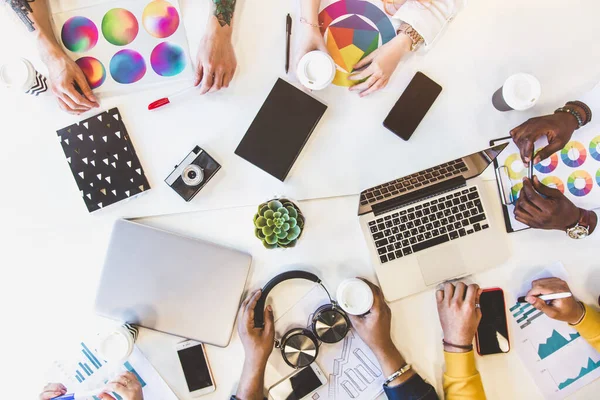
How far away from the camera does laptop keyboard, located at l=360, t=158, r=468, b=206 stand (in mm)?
1085

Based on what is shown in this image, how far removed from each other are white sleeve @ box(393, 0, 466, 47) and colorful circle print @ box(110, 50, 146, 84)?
650 mm

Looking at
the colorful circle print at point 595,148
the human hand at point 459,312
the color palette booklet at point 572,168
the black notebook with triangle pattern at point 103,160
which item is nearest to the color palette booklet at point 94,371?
the black notebook with triangle pattern at point 103,160

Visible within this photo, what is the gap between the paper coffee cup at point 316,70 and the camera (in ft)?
3.32

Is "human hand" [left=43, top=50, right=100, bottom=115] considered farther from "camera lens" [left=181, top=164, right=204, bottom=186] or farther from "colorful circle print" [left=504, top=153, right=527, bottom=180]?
"colorful circle print" [left=504, top=153, right=527, bottom=180]

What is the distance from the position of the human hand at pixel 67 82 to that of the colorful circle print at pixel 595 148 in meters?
1.23

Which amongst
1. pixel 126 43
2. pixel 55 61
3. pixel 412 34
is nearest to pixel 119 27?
pixel 126 43

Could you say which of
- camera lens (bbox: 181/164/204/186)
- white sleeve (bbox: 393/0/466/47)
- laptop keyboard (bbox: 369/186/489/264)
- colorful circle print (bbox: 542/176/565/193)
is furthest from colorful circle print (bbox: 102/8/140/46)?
colorful circle print (bbox: 542/176/565/193)

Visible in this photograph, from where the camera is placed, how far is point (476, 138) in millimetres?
1075

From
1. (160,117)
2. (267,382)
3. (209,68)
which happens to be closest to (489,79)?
(209,68)

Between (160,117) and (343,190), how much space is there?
49cm

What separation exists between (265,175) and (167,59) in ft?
1.25

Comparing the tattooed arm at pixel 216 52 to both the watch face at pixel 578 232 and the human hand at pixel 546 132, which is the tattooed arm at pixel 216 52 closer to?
the human hand at pixel 546 132

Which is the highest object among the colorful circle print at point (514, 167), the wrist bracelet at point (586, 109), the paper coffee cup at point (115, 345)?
the paper coffee cup at point (115, 345)

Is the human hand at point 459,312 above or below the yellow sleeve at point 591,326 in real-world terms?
above
